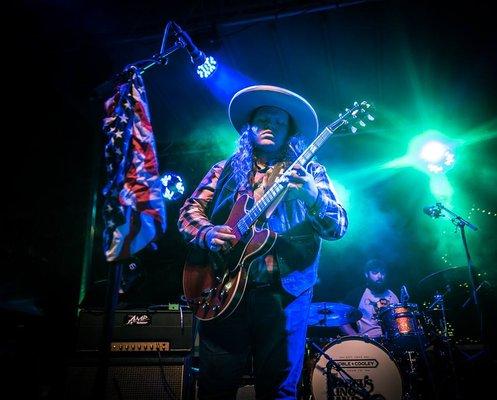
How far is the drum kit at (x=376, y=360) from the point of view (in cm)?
552

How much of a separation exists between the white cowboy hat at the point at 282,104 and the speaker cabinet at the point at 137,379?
2.73 metres

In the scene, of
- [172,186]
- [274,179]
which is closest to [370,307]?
[172,186]

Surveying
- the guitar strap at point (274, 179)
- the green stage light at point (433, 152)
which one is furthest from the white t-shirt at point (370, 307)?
the guitar strap at point (274, 179)

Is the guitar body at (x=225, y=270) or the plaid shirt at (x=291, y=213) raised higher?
the plaid shirt at (x=291, y=213)

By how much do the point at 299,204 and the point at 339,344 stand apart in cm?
392

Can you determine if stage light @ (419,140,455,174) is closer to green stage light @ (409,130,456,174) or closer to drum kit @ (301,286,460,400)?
green stage light @ (409,130,456,174)

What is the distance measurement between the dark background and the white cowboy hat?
2.22 metres

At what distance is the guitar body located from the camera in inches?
96.7

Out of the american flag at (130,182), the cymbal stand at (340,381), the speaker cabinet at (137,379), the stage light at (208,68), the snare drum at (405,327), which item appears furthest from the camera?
the snare drum at (405,327)

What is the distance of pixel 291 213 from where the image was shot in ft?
9.34

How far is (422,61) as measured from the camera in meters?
6.46

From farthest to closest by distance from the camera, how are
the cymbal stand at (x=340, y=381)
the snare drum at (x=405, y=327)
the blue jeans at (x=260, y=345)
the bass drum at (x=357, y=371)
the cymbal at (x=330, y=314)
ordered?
the cymbal at (x=330, y=314), the snare drum at (x=405, y=327), the bass drum at (x=357, y=371), the cymbal stand at (x=340, y=381), the blue jeans at (x=260, y=345)

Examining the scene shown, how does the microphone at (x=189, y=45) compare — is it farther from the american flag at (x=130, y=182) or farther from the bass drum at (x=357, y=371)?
the bass drum at (x=357, y=371)

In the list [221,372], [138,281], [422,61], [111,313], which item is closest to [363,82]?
[422,61]
